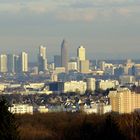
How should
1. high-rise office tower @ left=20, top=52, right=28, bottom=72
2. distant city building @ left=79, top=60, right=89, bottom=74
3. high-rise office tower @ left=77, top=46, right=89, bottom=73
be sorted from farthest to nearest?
high-rise office tower @ left=20, top=52, right=28, bottom=72 < high-rise office tower @ left=77, top=46, right=89, bottom=73 < distant city building @ left=79, top=60, right=89, bottom=74

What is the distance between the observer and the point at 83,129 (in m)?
23.0

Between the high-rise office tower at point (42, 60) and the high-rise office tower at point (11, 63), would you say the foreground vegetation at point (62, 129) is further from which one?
the high-rise office tower at point (11, 63)

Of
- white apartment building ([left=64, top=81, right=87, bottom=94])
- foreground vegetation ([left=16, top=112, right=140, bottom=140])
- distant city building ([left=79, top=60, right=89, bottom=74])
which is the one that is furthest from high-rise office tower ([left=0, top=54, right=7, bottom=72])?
foreground vegetation ([left=16, top=112, right=140, bottom=140])

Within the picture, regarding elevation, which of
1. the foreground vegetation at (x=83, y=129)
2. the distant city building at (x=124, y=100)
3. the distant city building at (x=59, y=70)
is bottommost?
the distant city building at (x=59, y=70)

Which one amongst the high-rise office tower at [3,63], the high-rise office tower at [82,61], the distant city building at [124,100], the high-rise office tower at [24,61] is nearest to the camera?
the distant city building at [124,100]

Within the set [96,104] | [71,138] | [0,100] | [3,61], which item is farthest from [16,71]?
[0,100]

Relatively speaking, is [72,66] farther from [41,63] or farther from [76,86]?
[76,86]

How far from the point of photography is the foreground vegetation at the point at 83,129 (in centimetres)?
1899

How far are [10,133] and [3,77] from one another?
132m

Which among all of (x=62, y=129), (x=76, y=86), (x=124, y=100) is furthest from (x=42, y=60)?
(x=62, y=129)

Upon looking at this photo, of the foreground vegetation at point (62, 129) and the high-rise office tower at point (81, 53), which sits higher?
the foreground vegetation at point (62, 129)

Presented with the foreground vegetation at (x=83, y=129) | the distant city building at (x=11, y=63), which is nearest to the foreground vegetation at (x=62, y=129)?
the foreground vegetation at (x=83, y=129)

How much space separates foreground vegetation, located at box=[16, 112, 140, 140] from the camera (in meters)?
19.0

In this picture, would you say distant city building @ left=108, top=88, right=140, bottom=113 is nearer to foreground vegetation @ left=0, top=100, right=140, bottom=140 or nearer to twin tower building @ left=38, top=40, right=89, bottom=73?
foreground vegetation @ left=0, top=100, right=140, bottom=140
